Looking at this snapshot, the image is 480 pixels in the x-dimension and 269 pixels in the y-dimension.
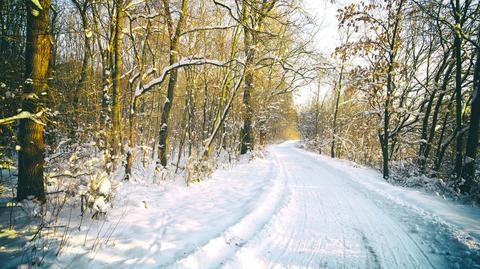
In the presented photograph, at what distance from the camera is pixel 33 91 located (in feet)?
12.1

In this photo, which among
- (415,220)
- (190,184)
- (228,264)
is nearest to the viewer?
(228,264)

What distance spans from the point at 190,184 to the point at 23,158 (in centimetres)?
389

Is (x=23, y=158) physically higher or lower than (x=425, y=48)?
lower

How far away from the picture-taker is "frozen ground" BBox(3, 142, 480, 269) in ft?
9.88

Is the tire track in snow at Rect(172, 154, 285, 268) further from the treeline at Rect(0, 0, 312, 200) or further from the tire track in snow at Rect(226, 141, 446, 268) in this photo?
the treeline at Rect(0, 0, 312, 200)

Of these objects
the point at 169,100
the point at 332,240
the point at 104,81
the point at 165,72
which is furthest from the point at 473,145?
the point at 104,81

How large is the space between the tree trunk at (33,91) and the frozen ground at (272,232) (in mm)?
1447

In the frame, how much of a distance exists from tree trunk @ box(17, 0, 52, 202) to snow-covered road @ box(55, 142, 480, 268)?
1.60 m

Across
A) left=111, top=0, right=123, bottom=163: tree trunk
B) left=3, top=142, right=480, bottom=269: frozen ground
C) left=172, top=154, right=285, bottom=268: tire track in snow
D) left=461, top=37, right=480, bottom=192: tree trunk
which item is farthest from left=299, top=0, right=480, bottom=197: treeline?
left=111, top=0, right=123, bottom=163: tree trunk

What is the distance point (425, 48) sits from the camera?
1286 cm

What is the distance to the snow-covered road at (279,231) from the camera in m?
3.03

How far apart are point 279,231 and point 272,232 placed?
0.53 ft

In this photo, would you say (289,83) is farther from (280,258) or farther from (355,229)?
(280,258)

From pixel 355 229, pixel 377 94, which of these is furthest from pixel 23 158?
pixel 377 94
